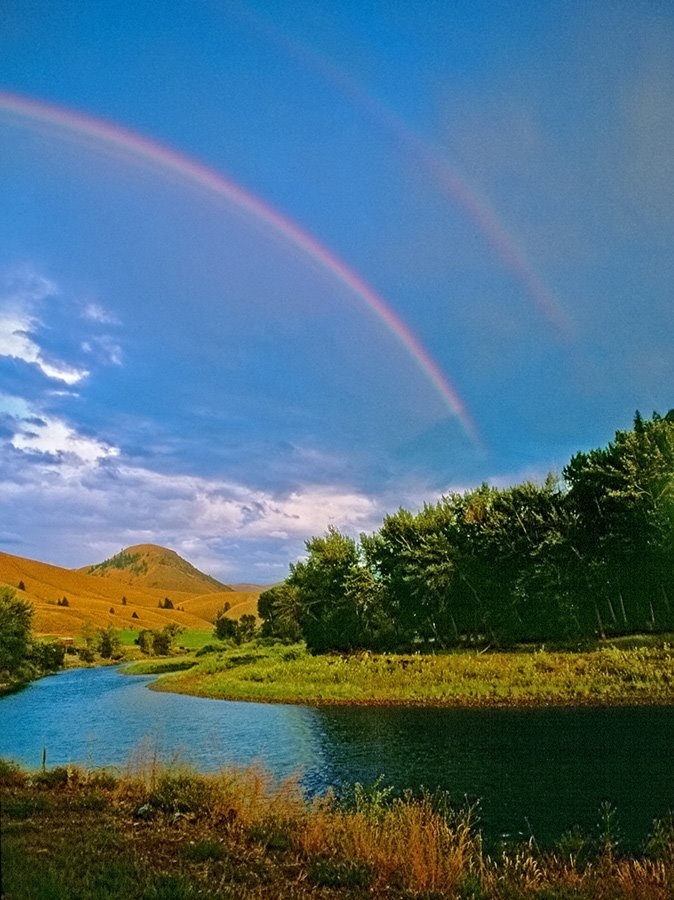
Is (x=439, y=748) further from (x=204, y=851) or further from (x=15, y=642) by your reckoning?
(x=15, y=642)

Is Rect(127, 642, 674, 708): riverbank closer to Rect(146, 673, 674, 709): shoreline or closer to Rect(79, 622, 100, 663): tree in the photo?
Rect(146, 673, 674, 709): shoreline

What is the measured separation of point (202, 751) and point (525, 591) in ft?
136

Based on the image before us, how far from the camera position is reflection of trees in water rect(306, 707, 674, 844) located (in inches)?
819

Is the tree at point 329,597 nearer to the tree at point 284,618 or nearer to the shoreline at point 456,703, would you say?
the tree at point 284,618

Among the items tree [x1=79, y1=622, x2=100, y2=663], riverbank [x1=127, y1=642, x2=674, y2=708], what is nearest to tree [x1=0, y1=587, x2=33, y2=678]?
riverbank [x1=127, y1=642, x2=674, y2=708]

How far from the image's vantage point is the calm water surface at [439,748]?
72.2 ft

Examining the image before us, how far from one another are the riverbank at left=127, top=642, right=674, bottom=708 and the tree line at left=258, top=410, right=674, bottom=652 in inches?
279

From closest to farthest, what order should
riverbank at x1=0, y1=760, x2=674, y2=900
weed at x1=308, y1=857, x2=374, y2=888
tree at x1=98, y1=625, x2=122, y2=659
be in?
1. riverbank at x1=0, y1=760, x2=674, y2=900
2. weed at x1=308, y1=857, x2=374, y2=888
3. tree at x1=98, y1=625, x2=122, y2=659

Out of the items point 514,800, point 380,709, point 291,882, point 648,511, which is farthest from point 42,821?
point 648,511

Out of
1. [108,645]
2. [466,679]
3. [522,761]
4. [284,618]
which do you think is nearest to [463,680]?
[466,679]

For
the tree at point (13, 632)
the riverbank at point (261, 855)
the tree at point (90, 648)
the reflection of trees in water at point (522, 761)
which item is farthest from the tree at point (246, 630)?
the riverbank at point (261, 855)

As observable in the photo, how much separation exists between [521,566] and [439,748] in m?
39.2

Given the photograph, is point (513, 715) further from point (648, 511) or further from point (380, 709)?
point (648, 511)

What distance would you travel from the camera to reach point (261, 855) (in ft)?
46.4
